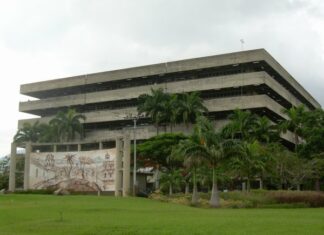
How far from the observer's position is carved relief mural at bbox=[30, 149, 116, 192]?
5941 cm

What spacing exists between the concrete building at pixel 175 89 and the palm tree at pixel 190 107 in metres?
4.82

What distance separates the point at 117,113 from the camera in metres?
87.8

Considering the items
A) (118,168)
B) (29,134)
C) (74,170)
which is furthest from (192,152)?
(29,134)

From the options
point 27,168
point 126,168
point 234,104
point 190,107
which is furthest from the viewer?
point 234,104

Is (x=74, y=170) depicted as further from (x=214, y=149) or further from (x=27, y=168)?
(x=214, y=149)

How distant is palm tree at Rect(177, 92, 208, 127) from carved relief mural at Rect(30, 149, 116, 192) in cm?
1845

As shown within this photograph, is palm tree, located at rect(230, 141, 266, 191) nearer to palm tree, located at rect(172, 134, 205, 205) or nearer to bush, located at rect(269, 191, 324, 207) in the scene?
bush, located at rect(269, 191, 324, 207)

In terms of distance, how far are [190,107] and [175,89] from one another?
9330 mm

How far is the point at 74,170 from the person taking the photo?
61375mm

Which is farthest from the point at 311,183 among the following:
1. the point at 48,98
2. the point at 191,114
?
the point at 48,98

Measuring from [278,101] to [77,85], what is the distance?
35021 mm

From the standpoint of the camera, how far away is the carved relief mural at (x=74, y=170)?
195ft

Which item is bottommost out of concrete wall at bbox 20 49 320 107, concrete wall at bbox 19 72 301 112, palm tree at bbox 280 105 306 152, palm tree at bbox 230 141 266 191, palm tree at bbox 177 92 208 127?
palm tree at bbox 230 141 266 191

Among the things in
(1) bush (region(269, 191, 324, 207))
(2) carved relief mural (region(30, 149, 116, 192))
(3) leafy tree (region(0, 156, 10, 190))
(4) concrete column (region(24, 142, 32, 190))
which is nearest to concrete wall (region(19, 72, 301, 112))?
(3) leafy tree (region(0, 156, 10, 190))
